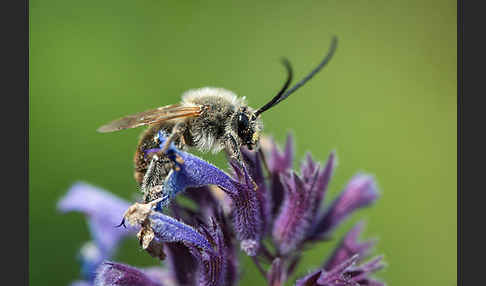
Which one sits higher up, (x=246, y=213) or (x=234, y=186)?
(x=234, y=186)

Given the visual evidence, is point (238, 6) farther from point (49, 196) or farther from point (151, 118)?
point (151, 118)

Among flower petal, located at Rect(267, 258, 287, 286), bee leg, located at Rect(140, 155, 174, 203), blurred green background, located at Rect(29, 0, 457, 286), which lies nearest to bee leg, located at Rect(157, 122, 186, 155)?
bee leg, located at Rect(140, 155, 174, 203)

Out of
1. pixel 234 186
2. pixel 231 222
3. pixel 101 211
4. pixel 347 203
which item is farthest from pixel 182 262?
pixel 347 203

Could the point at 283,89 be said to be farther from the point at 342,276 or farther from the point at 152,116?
the point at 342,276

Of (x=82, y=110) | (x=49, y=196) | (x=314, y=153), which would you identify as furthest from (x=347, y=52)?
(x=49, y=196)

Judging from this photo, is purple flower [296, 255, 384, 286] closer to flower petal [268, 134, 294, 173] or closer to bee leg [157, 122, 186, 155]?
flower petal [268, 134, 294, 173]

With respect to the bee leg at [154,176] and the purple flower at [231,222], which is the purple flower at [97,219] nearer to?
the purple flower at [231,222]

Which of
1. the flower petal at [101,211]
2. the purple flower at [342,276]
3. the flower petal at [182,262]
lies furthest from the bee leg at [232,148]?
the flower petal at [101,211]
